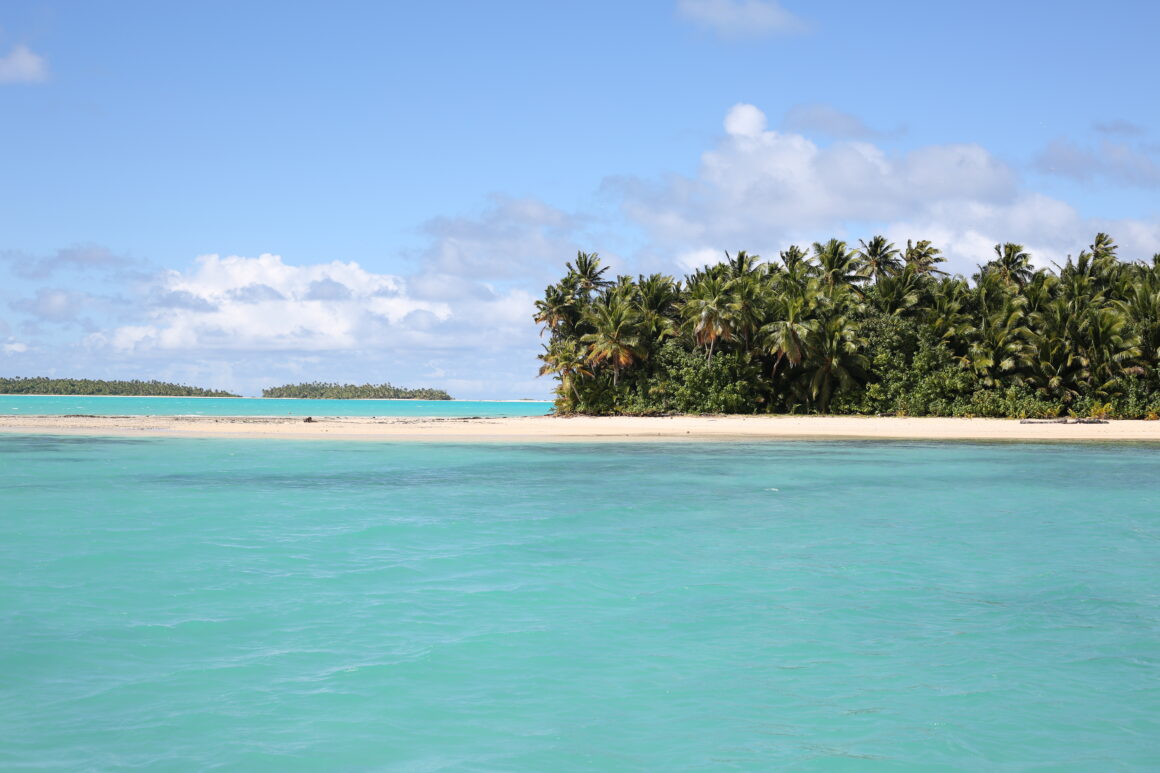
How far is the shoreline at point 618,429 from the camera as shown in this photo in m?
40.8

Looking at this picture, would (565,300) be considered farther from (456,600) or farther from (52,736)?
(52,736)

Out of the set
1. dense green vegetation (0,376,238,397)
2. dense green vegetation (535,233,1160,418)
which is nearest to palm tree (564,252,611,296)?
dense green vegetation (535,233,1160,418)

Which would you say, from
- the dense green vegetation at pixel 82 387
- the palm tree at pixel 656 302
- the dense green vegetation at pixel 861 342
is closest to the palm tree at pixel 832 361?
the dense green vegetation at pixel 861 342

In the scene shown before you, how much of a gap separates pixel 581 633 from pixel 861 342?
43385 millimetres

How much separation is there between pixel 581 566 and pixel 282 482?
1312 cm

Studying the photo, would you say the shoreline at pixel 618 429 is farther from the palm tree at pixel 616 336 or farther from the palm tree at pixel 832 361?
the palm tree at pixel 616 336

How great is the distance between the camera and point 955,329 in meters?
48.5

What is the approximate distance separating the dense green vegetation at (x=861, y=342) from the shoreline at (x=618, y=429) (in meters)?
2.41

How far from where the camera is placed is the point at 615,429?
47.0 m

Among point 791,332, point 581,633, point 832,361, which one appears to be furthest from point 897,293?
point 581,633

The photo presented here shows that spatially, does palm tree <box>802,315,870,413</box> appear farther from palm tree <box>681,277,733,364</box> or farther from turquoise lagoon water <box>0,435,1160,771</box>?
turquoise lagoon water <box>0,435,1160,771</box>

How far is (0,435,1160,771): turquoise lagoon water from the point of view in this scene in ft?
20.2

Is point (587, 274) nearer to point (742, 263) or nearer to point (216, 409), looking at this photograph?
point (742, 263)

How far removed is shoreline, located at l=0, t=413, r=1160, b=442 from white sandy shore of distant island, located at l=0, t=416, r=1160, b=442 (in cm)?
4
